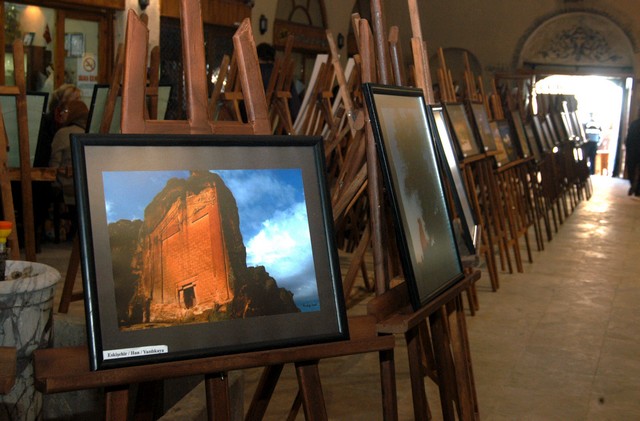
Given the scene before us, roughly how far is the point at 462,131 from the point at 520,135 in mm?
2733

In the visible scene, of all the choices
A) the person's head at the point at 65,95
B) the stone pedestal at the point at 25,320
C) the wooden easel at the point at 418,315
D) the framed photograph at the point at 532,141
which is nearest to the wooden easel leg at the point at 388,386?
the wooden easel at the point at 418,315

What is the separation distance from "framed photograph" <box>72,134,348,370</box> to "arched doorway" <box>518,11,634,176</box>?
17.2 m

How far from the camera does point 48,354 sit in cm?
183

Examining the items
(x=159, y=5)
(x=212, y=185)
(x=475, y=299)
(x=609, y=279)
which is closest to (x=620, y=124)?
(x=159, y=5)

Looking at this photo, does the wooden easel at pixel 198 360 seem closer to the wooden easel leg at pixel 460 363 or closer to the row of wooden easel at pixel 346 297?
the row of wooden easel at pixel 346 297

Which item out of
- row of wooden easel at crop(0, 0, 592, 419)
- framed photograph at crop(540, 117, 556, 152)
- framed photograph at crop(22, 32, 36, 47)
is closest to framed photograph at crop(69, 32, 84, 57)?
framed photograph at crop(22, 32, 36, 47)

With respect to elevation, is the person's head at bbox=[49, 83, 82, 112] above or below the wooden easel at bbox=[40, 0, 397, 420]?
above

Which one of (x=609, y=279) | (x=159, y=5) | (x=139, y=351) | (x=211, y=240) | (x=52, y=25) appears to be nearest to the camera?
(x=139, y=351)

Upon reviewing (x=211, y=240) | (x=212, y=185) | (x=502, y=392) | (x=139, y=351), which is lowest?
(x=502, y=392)

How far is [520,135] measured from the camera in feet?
28.7

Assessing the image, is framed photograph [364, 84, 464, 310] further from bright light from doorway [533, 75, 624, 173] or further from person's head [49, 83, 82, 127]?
bright light from doorway [533, 75, 624, 173]

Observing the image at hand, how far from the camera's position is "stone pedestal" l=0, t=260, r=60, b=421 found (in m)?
2.94

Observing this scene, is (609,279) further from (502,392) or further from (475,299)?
(502,392)

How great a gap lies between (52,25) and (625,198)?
9072 mm
